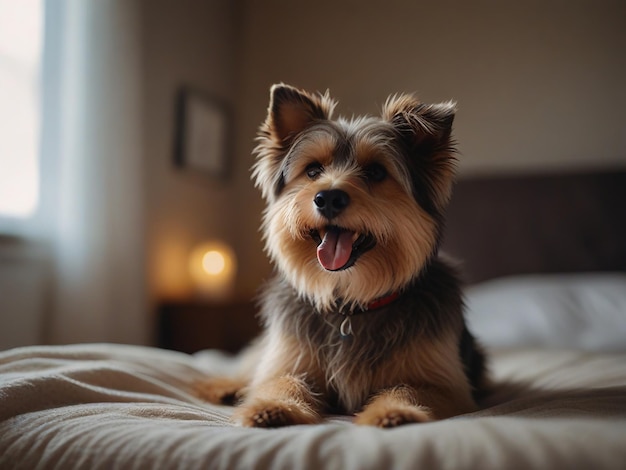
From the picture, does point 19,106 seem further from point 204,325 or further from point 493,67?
point 493,67

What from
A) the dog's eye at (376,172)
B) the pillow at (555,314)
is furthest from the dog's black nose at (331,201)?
the pillow at (555,314)

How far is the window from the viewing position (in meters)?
2.85

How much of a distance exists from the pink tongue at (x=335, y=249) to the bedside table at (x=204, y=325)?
2.36 meters

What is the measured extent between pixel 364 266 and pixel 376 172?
0.27 meters

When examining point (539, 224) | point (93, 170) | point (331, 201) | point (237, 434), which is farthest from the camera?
point (539, 224)

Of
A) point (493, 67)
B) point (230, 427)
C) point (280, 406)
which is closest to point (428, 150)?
point (280, 406)

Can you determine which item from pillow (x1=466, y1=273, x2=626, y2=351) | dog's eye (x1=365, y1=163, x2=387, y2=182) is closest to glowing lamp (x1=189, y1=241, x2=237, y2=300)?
pillow (x1=466, y1=273, x2=626, y2=351)

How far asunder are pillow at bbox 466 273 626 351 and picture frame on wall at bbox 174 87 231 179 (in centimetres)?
237

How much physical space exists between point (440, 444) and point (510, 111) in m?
3.52

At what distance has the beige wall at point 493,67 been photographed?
12.8 ft

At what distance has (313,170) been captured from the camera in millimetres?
1713

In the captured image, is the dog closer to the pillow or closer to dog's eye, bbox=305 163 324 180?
dog's eye, bbox=305 163 324 180

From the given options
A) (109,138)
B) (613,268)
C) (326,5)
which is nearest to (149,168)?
(109,138)

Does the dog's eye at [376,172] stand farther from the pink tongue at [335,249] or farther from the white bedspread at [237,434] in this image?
the white bedspread at [237,434]
